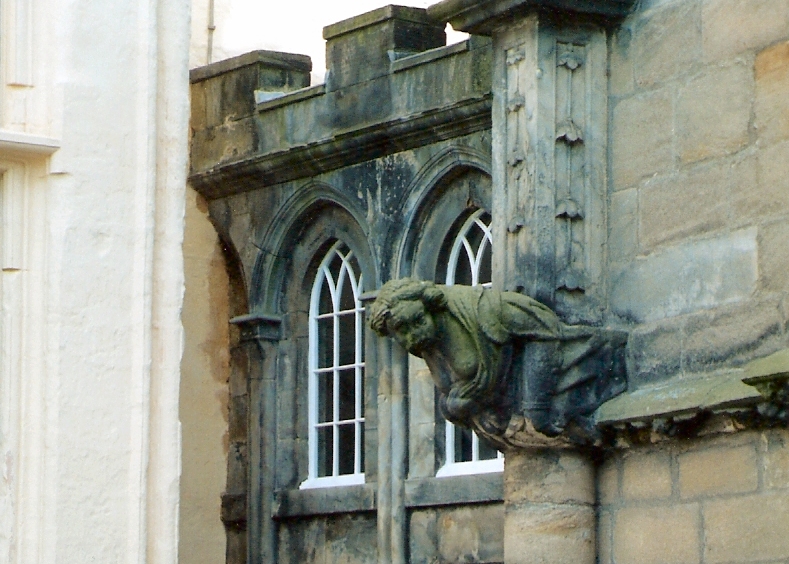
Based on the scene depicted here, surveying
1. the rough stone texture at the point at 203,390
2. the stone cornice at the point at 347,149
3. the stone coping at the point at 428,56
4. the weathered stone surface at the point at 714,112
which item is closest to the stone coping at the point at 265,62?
the stone cornice at the point at 347,149

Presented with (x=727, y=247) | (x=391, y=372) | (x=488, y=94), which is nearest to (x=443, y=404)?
(x=727, y=247)

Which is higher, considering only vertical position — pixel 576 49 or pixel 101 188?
pixel 576 49

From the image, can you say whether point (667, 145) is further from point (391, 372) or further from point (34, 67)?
point (391, 372)

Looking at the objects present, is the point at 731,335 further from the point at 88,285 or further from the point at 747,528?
the point at 88,285

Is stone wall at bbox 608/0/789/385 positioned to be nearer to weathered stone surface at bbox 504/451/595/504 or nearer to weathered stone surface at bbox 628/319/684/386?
weathered stone surface at bbox 628/319/684/386

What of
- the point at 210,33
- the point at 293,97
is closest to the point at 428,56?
the point at 293,97

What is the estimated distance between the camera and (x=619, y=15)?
25.5ft

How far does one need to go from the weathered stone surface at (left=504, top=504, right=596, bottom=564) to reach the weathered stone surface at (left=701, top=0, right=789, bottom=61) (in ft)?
5.61

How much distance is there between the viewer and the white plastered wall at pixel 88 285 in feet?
22.8

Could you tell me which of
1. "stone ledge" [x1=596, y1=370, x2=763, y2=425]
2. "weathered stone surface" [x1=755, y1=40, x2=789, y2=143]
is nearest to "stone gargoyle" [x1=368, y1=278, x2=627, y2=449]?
"stone ledge" [x1=596, y1=370, x2=763, y2=425]

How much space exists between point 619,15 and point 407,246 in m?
6.21

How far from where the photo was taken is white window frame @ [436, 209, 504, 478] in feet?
43.8

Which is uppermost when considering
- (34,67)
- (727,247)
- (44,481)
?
(34,67)

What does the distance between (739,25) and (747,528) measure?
1.74 m
